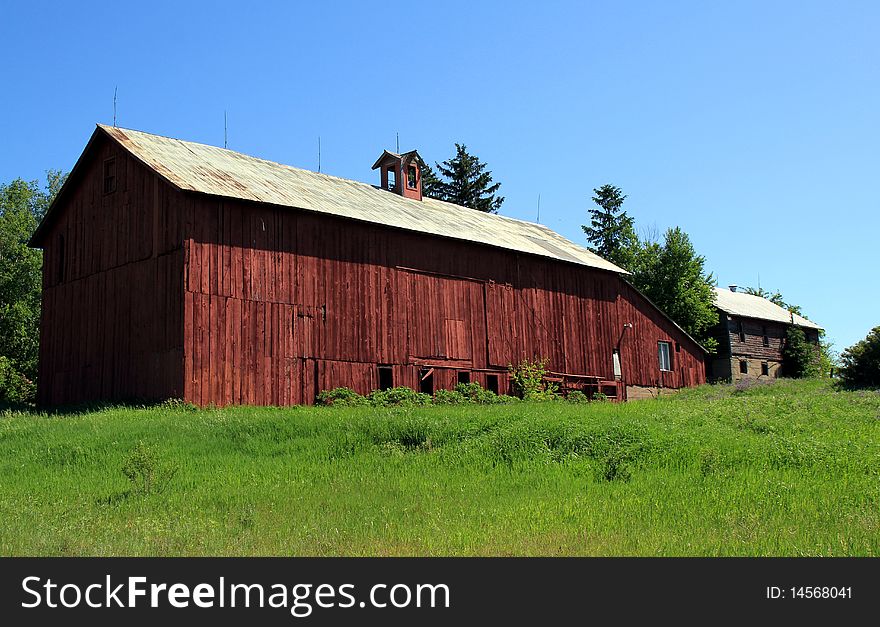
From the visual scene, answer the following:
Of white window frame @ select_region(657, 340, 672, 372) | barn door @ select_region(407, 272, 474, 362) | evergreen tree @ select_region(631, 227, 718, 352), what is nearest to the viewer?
barn door @ select_region(407, 272, 474, 362)

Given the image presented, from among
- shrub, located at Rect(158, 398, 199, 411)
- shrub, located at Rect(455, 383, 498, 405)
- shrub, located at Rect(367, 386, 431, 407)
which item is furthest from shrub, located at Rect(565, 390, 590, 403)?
shrub, located at Rect(158, 398, 199, 411)

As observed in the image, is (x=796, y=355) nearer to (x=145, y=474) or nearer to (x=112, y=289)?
(x=112, y=289)

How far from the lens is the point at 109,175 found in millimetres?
31109

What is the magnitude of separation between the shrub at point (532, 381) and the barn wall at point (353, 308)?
1.45 ft

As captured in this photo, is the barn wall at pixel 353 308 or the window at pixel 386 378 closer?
the barn wall at pixel 353 308

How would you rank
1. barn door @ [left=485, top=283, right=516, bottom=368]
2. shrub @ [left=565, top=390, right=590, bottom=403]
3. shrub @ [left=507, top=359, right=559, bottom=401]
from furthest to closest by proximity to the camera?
1. shrub @ [left=565, top=390, right=590, bottom=403]
2. shrub @ [left=507, top=359, right=559, bottom=401]
3. barn door @ [left=485, top=283, right=516, bottom=368]

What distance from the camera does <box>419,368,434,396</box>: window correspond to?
1260 inches

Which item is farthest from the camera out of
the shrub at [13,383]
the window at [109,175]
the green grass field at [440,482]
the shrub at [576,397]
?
the shrub at [13,383]

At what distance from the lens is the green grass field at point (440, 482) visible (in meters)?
13.0

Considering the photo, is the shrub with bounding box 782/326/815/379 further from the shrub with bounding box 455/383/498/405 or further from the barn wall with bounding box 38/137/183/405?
the barn wall with bounding box 38/137/183/405

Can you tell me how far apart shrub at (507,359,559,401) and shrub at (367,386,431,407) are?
498 cm

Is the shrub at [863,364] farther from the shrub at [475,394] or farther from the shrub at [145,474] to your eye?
the shrub at [145,474]

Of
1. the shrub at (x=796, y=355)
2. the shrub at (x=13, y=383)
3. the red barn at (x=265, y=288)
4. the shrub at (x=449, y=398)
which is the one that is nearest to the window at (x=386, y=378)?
the red barn at (x=265, y=288)
